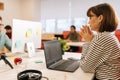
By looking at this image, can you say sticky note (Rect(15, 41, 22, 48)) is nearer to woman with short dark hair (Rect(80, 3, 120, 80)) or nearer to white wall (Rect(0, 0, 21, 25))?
woman with short dark hair (Rect(80, 3, 120, 80))

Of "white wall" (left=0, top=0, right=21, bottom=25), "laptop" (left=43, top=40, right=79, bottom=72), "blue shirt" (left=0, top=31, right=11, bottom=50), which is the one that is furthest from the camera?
"white wall" (left=0, top=0, right=21, bottom=25)

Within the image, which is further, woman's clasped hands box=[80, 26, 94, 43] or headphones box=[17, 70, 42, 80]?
woman's clasped hands box=[80, 26, 94, 43]

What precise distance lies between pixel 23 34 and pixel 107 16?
3.47 ft

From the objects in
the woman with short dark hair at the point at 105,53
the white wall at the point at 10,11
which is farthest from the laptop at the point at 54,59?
the white wall at the point at 10,11

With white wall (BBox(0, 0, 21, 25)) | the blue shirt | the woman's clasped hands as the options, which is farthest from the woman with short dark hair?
white wall (BBox(0, 0, 21, 25))

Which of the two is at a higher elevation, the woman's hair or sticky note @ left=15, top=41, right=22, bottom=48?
the woman's hair

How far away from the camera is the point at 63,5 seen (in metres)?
6.04

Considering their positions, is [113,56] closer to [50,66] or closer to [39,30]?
[50,66]

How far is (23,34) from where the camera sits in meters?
1.94

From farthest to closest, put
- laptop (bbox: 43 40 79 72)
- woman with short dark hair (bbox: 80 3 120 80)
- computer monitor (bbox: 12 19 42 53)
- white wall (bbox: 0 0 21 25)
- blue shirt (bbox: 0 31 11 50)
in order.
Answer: white wall (bbox: 0 0 21 25) < blue shirt (bbox: 0 31 11 50) < computer monitor (bbox: 12 19 42 53) < laptop (bbox: 43 40 79 72) < woman with short dark hair (bbox: 80 3 120 80)

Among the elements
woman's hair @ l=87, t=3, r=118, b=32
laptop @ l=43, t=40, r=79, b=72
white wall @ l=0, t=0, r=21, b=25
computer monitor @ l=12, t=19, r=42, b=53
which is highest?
white wall @ l=0, t=0, r=21, b=25

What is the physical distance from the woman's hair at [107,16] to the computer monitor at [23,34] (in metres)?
0.91

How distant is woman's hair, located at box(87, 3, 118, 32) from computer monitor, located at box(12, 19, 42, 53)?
2.98ft

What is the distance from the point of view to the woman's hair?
127 centimetres
